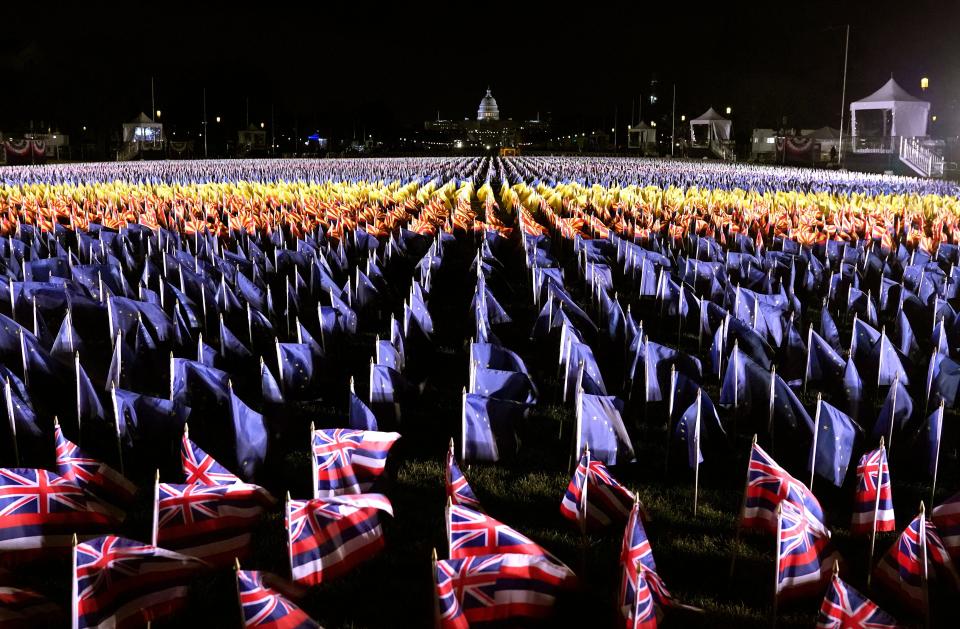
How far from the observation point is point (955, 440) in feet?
26.0

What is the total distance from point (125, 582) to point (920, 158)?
169 feet

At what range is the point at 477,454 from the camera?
7.64 meters

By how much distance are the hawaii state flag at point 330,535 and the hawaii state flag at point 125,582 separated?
572 mm

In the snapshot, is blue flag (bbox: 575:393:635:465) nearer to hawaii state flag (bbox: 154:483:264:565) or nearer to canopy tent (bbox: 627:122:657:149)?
hawaii state flag (bbox: 154:483:264:565)

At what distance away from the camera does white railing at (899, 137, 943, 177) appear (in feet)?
153

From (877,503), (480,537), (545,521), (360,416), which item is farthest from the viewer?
(360,416)

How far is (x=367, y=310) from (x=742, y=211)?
11.8 metres

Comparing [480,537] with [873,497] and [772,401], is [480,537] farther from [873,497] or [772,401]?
[772,401]

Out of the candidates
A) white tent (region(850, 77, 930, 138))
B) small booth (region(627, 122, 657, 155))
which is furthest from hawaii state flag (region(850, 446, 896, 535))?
small booth (region(627, 122, 657, 155))

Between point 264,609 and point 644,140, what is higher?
point 644,140

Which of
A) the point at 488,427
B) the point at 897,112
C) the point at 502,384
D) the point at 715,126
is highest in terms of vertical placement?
the point at 715,126

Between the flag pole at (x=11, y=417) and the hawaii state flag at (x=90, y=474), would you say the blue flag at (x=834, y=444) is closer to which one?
the hawaii state flag at (x=90, y=474)

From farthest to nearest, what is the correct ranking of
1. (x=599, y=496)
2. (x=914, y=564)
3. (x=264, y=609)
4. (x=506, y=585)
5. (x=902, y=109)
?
1. (x=902, y=109)
2. (x=599, y=496)
3. (x=914, y=564)
4. (x=506, y=585)
5. (x=264, y=609)

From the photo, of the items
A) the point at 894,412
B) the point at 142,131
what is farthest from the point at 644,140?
the point at 894,412
